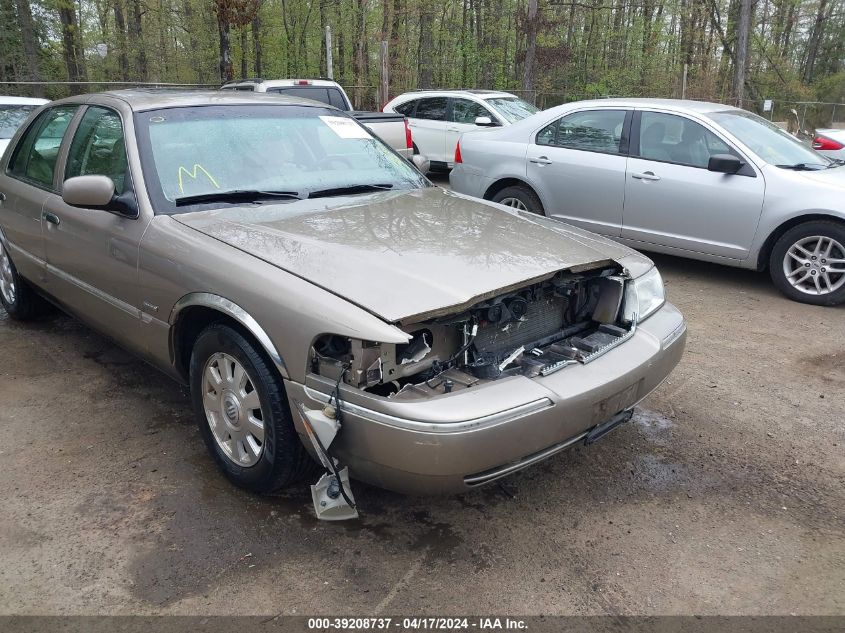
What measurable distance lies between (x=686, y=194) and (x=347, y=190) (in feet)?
12.0

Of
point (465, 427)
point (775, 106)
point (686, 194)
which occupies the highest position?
point (775, 106)

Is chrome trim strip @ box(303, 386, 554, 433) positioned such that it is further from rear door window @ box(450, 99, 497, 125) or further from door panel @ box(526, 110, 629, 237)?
rear door window @ box(450, 99, 497, 125)

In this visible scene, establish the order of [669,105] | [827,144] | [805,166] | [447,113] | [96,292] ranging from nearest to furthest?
[96,292] < [805,166] < [669,105] < [827,144] < [447,113]

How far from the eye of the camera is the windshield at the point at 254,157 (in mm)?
3455

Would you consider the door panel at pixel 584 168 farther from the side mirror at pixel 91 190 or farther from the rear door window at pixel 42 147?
the side mirror at pixel 91 190

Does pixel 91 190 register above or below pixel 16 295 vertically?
above

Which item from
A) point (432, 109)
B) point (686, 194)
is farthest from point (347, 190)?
point (432, 109)

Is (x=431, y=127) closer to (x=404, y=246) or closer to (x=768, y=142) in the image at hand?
(x=768, y=142)

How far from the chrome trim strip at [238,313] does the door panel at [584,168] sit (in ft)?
15.5

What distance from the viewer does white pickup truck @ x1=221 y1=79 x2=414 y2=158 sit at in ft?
29.0

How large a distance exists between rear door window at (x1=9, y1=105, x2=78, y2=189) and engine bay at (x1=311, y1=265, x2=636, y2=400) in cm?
282

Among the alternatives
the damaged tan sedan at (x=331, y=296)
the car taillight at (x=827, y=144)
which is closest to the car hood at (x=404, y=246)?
the damaged tan sedan at (x=331, y=296)

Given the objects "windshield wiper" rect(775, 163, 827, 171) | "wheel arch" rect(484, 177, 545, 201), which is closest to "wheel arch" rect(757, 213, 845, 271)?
"windshield wiper" rect(775, 163, 827, 171)

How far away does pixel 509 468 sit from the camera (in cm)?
254
